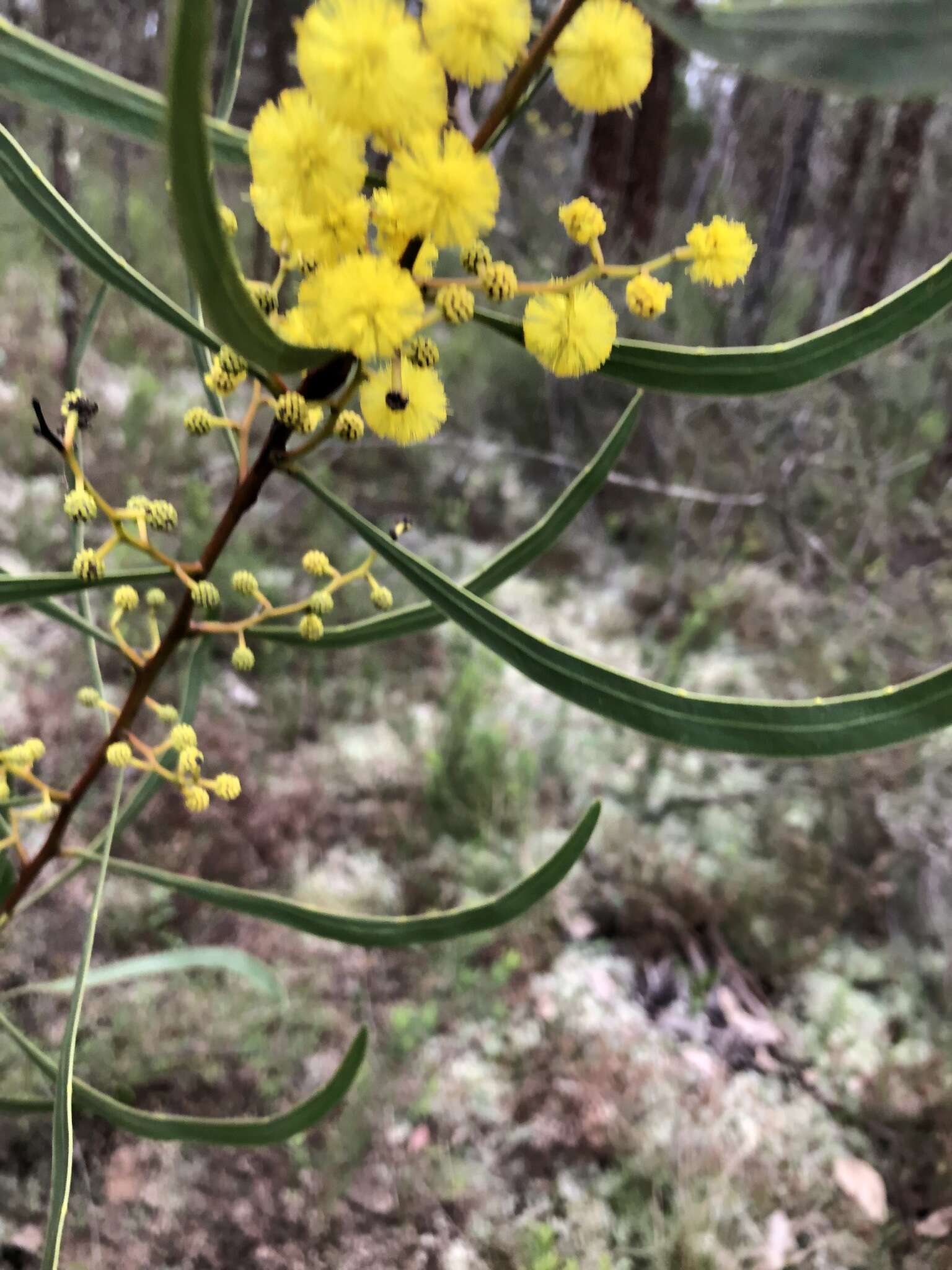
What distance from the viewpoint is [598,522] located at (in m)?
1.87

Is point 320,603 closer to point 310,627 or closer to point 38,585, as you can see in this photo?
point 310,627

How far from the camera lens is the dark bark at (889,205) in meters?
1.80

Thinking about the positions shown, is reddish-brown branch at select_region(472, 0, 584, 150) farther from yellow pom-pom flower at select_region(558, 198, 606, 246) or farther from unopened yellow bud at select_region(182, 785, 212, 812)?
unopened yellow bud at select_region(182, 785, 212, 812)

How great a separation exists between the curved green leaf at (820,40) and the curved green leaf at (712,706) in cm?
26

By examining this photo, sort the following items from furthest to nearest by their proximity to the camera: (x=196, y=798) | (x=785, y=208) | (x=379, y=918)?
1. (x=785, y=208)
2. (x=379, y=918)
3. (x=196, y=798)

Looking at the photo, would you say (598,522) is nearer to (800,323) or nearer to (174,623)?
(800,323)

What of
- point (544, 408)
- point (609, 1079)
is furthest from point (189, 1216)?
point (544, 408)

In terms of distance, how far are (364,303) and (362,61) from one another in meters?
0.07

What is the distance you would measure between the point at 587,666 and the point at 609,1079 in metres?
0.84

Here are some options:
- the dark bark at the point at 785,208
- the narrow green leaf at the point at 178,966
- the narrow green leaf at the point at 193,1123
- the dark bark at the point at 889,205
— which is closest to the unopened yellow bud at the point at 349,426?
the narrow green leaf at the point at 193,1123

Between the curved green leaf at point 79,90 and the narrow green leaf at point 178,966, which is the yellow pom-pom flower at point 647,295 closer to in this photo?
the curved green leaf at point 79,90

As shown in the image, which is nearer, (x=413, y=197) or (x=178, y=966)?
(x=413, y=197)

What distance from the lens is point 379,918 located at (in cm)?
54

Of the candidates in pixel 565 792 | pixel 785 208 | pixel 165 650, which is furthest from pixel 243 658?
pixel 785 208
